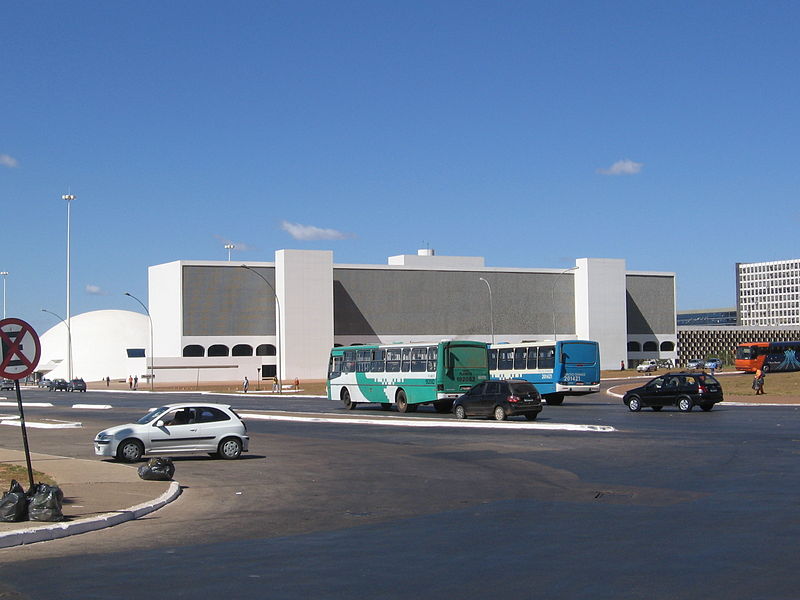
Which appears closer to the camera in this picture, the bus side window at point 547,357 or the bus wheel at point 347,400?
the bus wheel at point 347,400

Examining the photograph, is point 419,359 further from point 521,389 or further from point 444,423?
point 444,423

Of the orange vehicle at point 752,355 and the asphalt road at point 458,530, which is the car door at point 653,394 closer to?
the asphalt road at point 458,530

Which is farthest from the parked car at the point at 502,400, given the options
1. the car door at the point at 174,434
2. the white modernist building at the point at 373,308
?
A: the white modernist building at the point at 373,308

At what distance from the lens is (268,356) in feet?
371

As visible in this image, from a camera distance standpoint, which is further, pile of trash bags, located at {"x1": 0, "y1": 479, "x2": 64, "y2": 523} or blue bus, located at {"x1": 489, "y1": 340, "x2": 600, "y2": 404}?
blue bus, located at {"x1": 489, "y1": 340, "x2": 600, "y2": 404}

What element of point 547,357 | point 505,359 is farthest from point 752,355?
point 547,357

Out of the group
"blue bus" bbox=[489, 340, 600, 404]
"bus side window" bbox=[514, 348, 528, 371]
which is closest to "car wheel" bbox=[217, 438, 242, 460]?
"blue bus" bbox=[489, 340, 600, 404]

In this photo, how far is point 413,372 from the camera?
44031mm

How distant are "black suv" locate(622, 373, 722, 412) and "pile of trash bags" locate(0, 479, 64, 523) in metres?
31.1

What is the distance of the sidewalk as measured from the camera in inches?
481

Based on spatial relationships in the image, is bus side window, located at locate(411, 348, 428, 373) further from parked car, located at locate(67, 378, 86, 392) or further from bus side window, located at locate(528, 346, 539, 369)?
parked car, located at locate(67, 378, 86, 392)

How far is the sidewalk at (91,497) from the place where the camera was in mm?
12205

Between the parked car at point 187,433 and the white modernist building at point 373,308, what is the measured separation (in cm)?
7929

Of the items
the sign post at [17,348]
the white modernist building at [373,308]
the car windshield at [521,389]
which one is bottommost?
the car windshield at [521,389]
